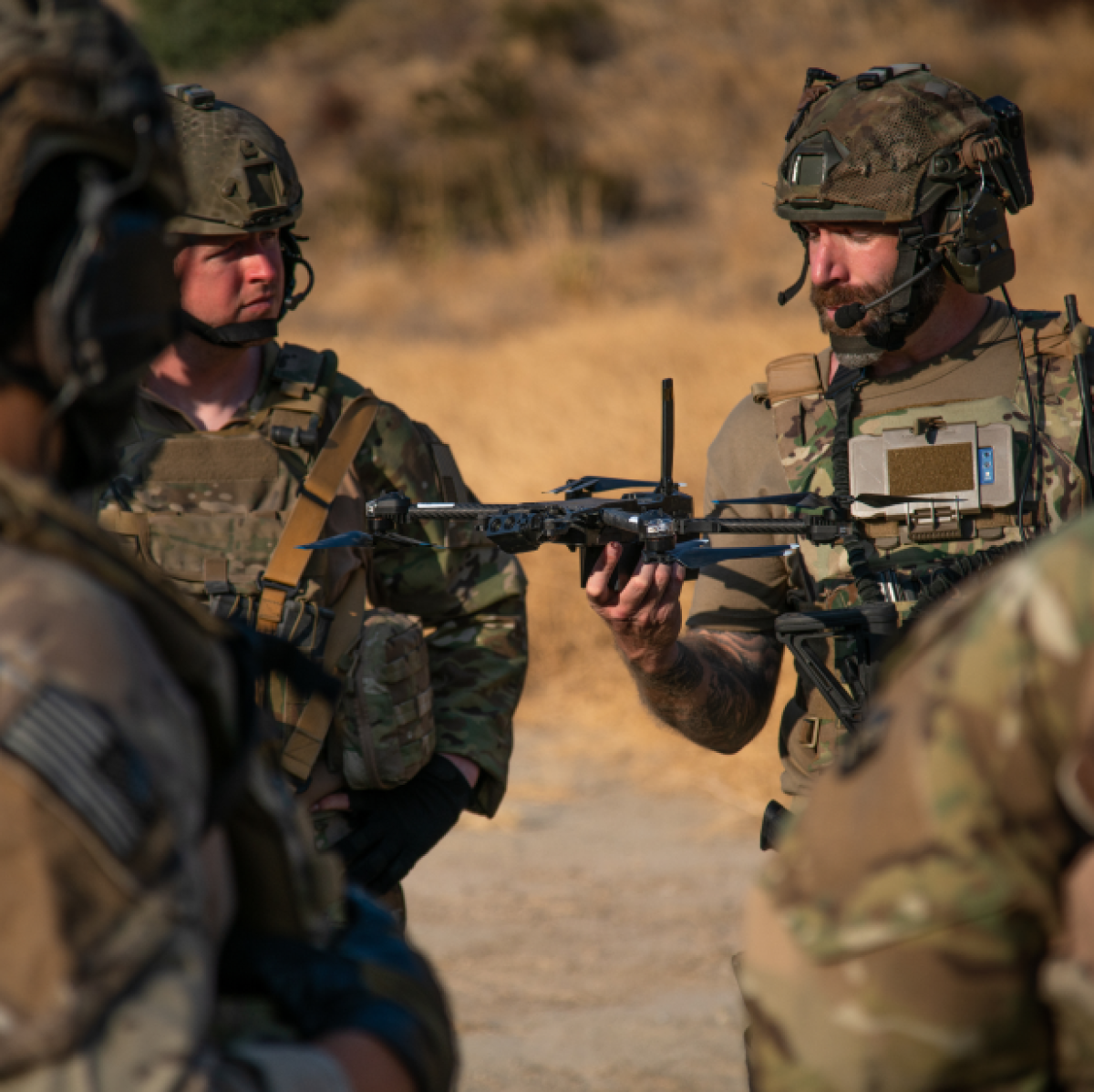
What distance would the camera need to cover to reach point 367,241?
2139 centimetres

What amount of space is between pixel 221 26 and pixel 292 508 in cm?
2822

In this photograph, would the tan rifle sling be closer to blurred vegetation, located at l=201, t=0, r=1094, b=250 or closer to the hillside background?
the hillside background

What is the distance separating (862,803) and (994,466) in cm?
205

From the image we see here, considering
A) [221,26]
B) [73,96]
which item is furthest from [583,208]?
[73,96]

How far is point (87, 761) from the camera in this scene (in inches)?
44.3

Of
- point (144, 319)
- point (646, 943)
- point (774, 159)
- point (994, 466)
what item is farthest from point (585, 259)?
point (144, 319)

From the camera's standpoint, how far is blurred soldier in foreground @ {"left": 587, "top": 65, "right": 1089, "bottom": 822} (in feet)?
10.4

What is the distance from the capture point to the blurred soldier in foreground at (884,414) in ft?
10.4

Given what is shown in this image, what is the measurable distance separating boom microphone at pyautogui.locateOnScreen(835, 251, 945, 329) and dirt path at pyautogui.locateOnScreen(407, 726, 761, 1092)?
2.46 m

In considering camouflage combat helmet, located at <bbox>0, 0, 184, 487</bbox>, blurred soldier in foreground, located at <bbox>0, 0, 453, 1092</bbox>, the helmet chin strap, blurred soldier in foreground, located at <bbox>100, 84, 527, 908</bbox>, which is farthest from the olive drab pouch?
camouflage combat helmet, located at <bbox>0, 0, 184, 487</bbox>

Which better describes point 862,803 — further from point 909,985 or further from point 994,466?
point 994,466

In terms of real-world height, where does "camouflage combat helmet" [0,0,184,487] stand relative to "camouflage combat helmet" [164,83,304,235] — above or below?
below

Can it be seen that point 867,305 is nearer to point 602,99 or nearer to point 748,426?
point 748,426

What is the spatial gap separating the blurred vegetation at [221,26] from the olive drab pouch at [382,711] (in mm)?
28065
